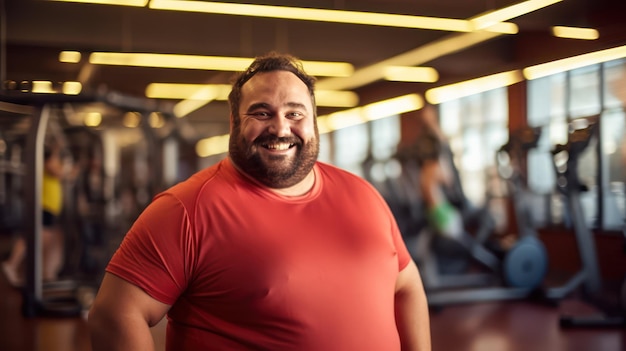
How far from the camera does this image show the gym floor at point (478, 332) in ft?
11.2

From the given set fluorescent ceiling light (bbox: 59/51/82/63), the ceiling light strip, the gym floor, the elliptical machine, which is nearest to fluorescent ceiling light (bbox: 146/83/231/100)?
fluorescent ceiling light (bbox: 59/51/82/63)

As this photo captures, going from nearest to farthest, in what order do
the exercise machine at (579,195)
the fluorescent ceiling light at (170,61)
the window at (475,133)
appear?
the exercise machine at (579,195) → the fluorescent ceiling light at (170,61) → the window at (475,133)

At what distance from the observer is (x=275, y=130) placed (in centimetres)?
119

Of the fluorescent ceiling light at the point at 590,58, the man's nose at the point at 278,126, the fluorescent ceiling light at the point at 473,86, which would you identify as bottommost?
the man's nose at the point at 278,126

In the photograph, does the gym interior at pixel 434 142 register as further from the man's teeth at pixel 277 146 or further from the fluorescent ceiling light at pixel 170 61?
the man's teeth at pixel 277 146

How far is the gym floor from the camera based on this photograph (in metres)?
3.40

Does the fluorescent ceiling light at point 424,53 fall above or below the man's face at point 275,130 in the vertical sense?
above

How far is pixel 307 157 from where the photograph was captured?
1.24 m

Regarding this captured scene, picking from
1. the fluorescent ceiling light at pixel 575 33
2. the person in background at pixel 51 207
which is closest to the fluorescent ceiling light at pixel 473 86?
the fluorescent ceiling light at pixel 575 33

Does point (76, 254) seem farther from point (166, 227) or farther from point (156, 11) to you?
point (166, 227)

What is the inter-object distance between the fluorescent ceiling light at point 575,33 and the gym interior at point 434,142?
10 mm

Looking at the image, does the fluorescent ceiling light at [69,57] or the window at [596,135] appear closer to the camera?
the window at [596,135]

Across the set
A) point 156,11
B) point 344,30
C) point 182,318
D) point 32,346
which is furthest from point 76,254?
point 182,318

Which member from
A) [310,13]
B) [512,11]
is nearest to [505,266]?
[512,11]
